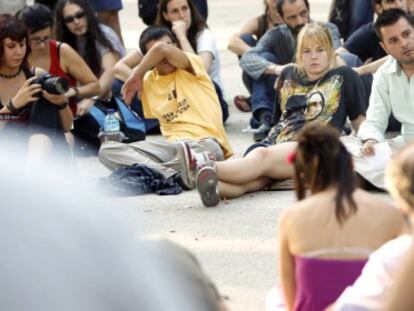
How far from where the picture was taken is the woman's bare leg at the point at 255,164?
7879 millimetres

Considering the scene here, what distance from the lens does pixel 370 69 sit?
9555 mm

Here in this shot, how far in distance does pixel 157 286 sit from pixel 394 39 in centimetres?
558

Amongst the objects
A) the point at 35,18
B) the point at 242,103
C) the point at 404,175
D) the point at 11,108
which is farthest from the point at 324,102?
the point at 404,175

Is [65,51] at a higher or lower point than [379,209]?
lower

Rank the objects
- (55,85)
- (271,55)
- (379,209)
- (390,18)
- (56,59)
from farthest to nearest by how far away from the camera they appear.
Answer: (271,55), (56,59), (55,85), (390,18), (379,209)

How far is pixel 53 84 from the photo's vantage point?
27.1 ft

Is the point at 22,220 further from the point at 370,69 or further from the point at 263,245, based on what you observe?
the point at 370,69

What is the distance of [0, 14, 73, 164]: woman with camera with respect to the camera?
8266mm

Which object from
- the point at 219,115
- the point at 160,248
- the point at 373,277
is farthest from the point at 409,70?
the point at 160,248

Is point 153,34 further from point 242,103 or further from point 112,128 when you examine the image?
point 242,103

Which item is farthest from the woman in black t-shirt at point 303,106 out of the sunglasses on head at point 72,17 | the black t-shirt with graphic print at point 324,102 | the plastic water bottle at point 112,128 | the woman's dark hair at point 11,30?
the sunglasses on head at point 72,17

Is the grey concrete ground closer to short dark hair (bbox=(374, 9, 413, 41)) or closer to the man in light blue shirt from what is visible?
the man in light blue shirt

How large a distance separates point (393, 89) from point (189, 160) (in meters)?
1.29

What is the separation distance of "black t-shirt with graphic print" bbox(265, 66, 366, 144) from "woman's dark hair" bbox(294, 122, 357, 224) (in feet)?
9.72
